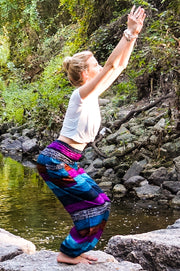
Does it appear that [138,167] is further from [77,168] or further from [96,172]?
[77,168]

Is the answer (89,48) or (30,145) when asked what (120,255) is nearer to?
(89,48)

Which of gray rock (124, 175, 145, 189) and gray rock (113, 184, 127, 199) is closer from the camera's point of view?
gray rock (113, 184, 127, 199)

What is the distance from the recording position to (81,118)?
312cm

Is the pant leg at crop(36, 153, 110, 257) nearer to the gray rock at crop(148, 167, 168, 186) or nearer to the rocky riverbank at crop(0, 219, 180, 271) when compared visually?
the rocky riverbank at crop(0, 219, 180, 271)

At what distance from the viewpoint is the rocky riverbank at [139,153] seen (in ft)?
27.9

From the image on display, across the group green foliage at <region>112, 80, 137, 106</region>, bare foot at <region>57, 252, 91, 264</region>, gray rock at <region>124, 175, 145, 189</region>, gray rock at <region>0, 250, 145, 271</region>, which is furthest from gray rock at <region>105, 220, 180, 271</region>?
green foliage at <region>112, 80, 137, 106</region>

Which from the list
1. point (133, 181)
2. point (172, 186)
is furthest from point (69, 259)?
point (133, 181)

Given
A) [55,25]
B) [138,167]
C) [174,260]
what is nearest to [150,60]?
[138,167]

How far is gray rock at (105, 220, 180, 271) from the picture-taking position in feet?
12.8

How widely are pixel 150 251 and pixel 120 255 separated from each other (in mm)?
331

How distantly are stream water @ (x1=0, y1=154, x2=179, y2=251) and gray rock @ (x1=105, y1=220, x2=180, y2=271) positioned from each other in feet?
5.06

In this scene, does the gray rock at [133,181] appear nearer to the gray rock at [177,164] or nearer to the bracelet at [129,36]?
the gray rock at [177,164]

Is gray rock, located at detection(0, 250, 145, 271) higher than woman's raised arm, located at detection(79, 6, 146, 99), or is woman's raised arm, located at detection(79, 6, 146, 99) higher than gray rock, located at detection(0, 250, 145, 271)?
woman's raised arm, located at detection(79, 6, 146, 99)

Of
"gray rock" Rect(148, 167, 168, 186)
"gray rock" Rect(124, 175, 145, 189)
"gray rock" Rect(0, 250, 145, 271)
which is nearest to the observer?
"gray rock" Rect(0, 250, 145, 271)
